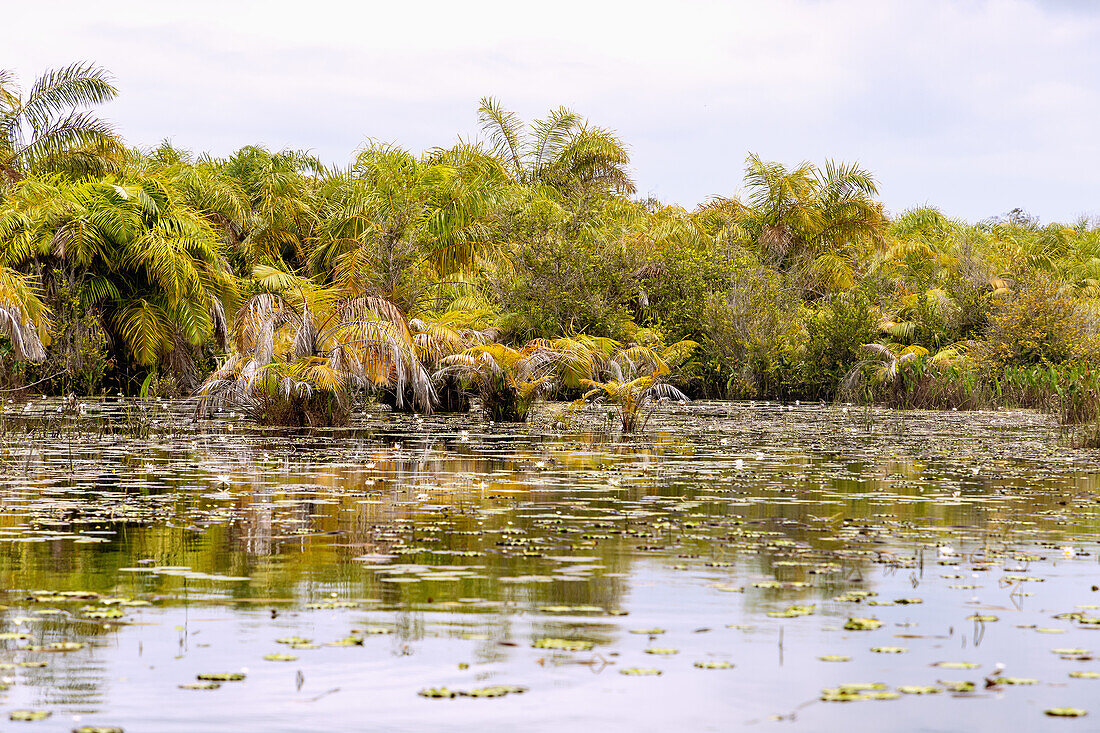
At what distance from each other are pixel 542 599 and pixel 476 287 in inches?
1137

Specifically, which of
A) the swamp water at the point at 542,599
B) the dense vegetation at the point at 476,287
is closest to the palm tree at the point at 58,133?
the dense vegetation at the point at 476,287

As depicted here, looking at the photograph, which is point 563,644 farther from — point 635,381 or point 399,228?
point 399,228

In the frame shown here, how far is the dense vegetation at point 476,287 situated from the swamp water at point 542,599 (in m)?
8.40

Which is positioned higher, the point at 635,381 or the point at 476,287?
the point at 476,287

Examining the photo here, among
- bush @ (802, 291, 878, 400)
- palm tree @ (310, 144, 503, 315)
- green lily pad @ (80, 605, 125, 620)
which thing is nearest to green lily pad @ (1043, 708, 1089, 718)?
green lily pad @ (80, 605, 125, 620)

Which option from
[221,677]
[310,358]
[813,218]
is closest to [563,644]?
[221,677]

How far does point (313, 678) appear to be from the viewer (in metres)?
4.41

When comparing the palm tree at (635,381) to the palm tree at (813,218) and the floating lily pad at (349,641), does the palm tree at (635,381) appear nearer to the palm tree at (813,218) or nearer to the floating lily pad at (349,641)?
the palm tree at (813,218)

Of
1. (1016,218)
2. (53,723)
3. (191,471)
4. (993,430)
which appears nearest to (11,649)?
(53,723)

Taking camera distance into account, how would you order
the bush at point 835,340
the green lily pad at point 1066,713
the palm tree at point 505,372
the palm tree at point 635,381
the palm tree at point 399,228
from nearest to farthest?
the green lily pad at point 1066,713
the palm tree at point 635,381
the palm tree at point 505,372
the palm tree at point 399,228
the bush at point 835,340

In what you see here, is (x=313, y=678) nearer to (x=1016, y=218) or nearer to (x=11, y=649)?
(x=11, y=649)

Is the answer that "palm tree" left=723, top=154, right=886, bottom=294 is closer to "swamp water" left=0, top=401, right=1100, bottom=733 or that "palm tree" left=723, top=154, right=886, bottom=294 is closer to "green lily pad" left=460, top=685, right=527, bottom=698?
"swamp water" left=0, top=401, right=1100, bottom=733

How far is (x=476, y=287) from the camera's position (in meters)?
34.4

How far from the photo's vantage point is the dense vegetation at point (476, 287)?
66.5 ft
